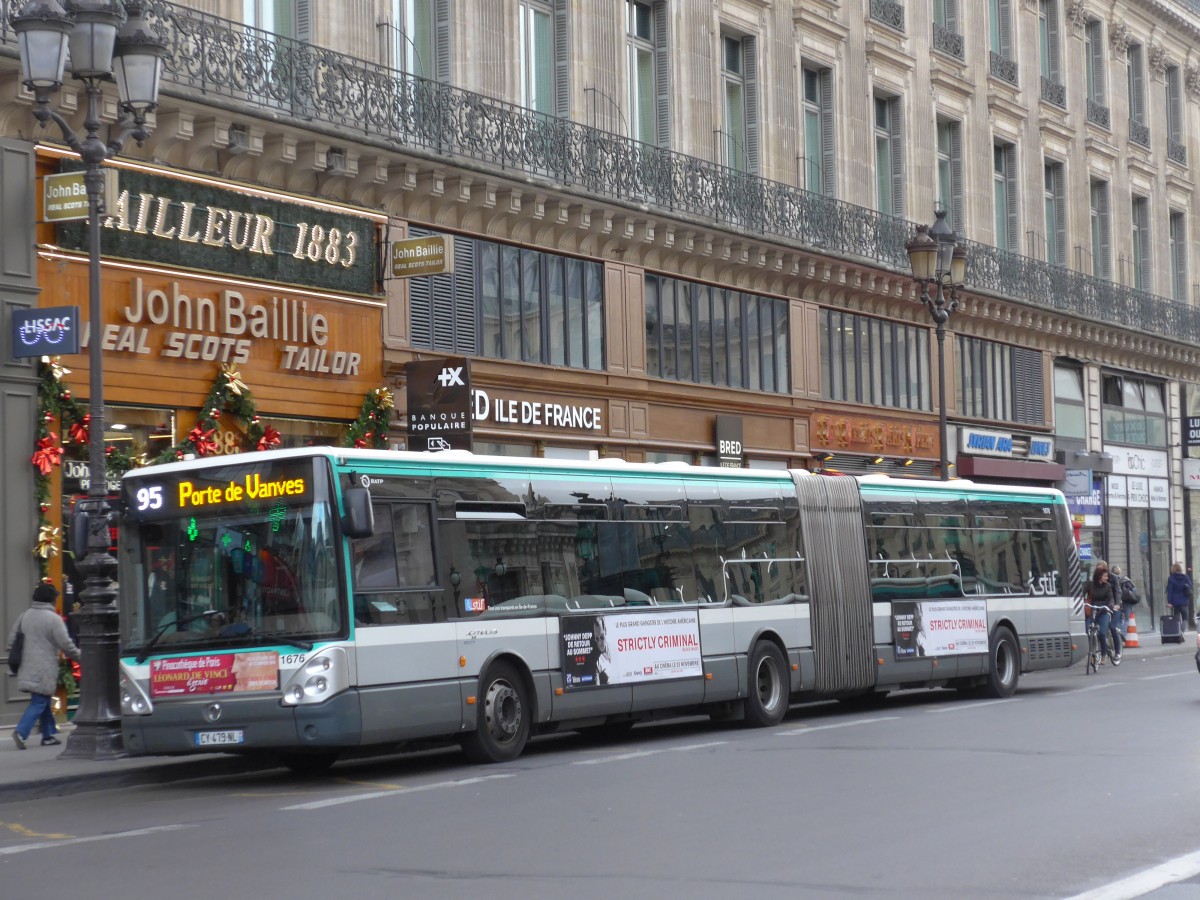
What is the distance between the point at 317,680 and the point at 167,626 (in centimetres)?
154

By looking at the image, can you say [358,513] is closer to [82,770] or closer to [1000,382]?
[82,770]

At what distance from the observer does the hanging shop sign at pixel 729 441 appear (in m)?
29.7

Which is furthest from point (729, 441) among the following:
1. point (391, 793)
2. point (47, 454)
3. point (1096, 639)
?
point (391, 793)

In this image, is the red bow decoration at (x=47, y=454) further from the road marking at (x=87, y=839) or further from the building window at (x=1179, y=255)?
the building window at (x=1179, y=255)

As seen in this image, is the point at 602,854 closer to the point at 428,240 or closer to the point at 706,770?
the point at 706,770

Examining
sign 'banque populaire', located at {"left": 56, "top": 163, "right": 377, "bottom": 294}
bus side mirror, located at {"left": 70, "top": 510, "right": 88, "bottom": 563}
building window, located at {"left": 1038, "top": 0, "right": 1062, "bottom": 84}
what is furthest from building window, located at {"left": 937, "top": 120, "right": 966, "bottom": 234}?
bus side mirror, located at {"left": 70, "top": 510, "right": 88, "bottom": 563}

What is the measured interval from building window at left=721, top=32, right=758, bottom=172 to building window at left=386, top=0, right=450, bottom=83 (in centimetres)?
761

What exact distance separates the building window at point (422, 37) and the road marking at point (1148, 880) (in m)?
17.7

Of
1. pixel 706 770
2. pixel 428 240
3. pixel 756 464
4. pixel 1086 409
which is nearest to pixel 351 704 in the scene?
pixel 706 770

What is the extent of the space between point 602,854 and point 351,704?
15.6ft

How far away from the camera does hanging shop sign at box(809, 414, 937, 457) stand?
107 ft

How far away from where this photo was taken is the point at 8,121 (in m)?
19.1

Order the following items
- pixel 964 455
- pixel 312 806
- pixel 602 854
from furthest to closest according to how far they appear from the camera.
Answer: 1. pixel 964 455
2. pixel 312 806
3. pixel 602 854

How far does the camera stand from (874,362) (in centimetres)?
3488
